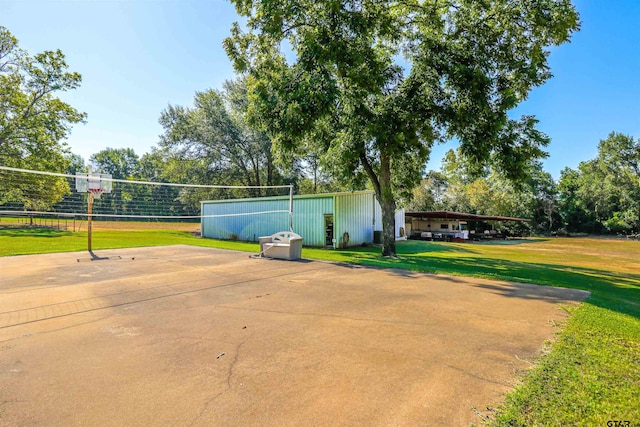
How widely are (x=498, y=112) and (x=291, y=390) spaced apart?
12.7 meters

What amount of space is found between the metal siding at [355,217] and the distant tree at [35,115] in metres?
23.6

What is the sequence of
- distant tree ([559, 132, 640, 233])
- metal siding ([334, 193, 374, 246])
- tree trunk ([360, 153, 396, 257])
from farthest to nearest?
distant tree ([559, 132, 640, 233])
metal siding ([334, 193, 374, 246])
tree trunk ([360, 153, 396, 257])

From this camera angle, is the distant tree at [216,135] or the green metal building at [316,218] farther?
the distant tree at [216,135]

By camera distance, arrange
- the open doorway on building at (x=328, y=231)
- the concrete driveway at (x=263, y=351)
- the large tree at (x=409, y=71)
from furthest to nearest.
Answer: the open doorway on building at (x=328, y=231)
the large tree at (x=409, y=71)
the concrete driveway at (x=263, y=351)

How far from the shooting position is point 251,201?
69.7ft

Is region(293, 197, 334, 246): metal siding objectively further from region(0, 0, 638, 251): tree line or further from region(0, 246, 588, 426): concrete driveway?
region(0, 246, 588, 426): concrete driveway

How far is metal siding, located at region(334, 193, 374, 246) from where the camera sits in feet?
55.6

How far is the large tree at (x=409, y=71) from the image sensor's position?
11.6 metres

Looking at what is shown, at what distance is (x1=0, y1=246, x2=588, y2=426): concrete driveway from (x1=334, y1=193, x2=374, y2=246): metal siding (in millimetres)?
9944

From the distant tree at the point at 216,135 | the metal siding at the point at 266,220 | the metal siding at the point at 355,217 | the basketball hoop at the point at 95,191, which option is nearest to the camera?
the basketball hoop at the point at 95,191

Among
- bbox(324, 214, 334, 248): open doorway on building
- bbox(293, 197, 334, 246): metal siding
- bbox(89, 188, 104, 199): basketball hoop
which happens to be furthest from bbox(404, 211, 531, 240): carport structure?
bbox(89, 188, 104, 199): basketball hoop

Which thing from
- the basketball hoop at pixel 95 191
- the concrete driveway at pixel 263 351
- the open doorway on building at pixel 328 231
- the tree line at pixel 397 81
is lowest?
the concrete driveway at pixel 263 351

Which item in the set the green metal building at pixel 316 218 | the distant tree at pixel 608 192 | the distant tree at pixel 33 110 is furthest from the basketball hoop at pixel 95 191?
the distant tree at pixel 608 192

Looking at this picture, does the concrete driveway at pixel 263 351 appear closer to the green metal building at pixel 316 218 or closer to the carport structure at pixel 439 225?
the green metal building at pixel 316 218
